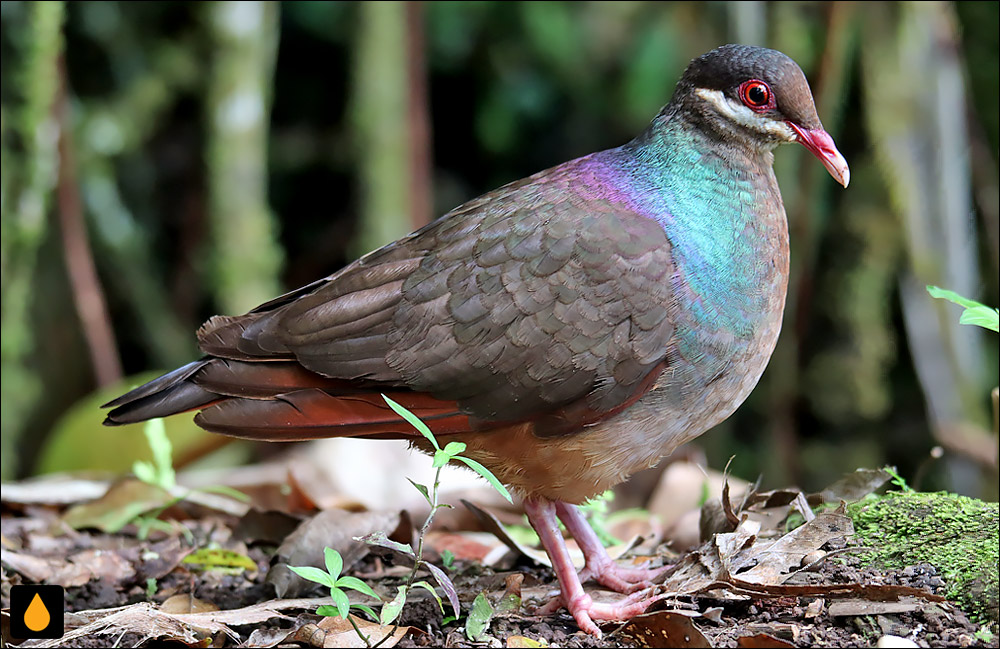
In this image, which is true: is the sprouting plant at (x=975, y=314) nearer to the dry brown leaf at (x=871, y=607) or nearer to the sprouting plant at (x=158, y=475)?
the dry brown leaf at (x=871, y=607)

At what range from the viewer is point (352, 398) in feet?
11.0

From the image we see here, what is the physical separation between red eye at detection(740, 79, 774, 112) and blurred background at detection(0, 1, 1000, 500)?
9.31 ft

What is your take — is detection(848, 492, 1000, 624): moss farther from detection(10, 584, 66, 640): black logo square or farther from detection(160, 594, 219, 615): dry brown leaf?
detection(10, 584, 66, 640): black logo square

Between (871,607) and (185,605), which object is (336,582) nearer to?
(185,605)

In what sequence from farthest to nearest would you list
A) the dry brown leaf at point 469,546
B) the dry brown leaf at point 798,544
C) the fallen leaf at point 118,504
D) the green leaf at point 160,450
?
1. the fallen leaf at point 118,504
2. the green leaf at point 160,450
3. the dry brown leaf at point 469,546
4. the dry brown leaf at point 798,544

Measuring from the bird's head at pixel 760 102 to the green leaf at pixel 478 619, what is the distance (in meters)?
1.86

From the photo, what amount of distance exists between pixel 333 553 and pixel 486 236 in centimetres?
121

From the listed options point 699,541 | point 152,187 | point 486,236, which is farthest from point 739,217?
point 152,187

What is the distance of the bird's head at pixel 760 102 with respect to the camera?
142 inches

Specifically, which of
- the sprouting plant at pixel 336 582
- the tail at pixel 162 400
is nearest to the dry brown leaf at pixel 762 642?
the sprouting plant at pixel 336 582

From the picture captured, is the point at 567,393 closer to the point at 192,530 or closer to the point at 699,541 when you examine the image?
the point at 699,541

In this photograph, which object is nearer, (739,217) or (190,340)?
(739,217)

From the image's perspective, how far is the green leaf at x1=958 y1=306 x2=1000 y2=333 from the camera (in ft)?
9.45

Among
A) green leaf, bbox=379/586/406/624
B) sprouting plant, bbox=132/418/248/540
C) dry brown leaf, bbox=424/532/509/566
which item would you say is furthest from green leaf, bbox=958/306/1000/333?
sprouting plant, bbox=132/418/248/540
